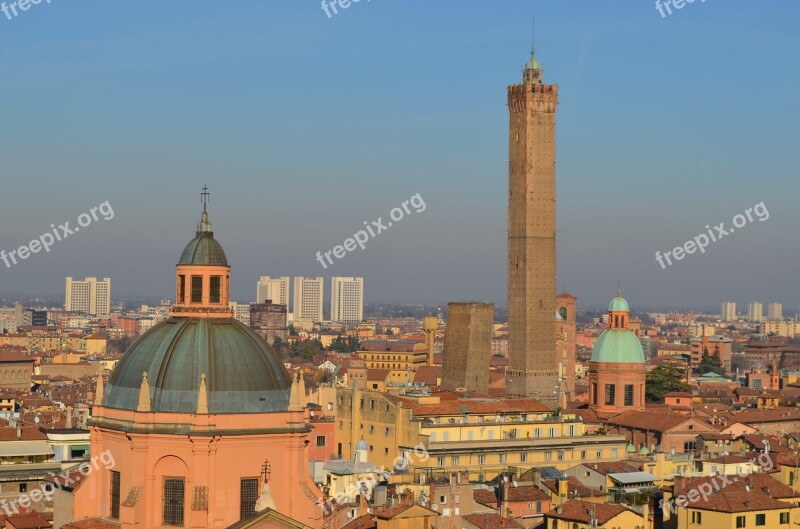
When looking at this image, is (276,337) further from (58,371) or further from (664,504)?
→ (664,504)

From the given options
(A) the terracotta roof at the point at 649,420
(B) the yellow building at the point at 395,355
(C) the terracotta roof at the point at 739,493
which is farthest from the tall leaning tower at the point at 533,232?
(B) the yellow building at the point at 395,355

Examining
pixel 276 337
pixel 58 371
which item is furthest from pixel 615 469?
pixel 276 337

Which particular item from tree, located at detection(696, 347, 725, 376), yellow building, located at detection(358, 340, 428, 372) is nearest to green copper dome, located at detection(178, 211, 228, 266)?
yellow building, located at detection(358, 340, 428, 372)

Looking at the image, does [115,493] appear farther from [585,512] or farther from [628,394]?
[628,394]

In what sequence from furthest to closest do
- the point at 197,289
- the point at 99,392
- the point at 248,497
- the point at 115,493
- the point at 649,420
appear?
the point at 649,420 < the point at 99,392 < the point at 197,289 < the point at 115,493 < the point at 248,497

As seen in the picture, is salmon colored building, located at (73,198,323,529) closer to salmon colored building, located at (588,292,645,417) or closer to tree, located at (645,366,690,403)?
salmon colored building, located at (588,292,645,417)

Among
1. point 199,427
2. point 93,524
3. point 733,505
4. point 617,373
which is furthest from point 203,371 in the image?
point 617,373
